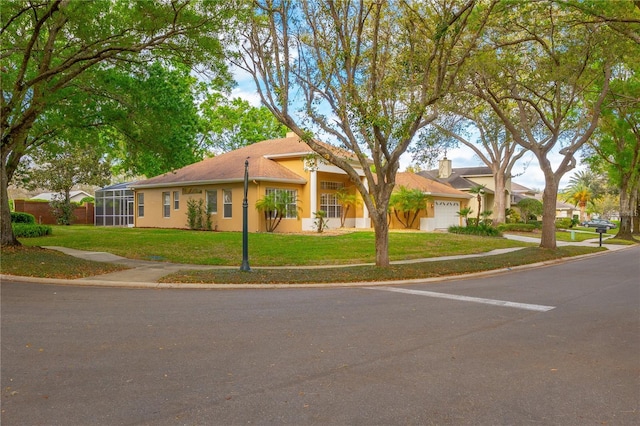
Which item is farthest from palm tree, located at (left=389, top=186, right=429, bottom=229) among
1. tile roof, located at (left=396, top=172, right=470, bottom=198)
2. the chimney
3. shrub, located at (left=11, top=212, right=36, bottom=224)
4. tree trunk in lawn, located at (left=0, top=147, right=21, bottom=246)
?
tree trunk in lawn, located at (left=0, top=147, right=21, bottom=246)

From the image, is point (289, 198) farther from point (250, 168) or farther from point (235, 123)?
point (235, 123)

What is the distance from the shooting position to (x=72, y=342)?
6.16 metres

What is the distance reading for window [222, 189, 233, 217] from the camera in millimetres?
27219

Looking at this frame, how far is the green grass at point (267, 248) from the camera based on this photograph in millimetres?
16125

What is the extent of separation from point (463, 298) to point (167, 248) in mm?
12017

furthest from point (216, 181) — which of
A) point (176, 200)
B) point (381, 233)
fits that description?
point (381, 233)

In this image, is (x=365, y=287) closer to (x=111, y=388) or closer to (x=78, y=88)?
(x=111, y=388)

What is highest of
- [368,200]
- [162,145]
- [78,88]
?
[78,88]

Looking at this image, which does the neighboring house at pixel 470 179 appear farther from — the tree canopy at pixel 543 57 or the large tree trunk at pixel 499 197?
the tree canopy at pixel 543 57

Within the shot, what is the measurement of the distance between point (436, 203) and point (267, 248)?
21.7 metres

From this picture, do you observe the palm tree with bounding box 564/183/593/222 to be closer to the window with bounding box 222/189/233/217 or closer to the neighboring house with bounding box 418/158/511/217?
the neighboring house with bounding box 418/158/511/217

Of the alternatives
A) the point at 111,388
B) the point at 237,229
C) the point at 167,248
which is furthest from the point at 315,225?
the point at 111,388

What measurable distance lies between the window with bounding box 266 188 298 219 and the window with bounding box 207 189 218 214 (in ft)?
11.2

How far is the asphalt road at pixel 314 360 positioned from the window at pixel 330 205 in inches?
826
